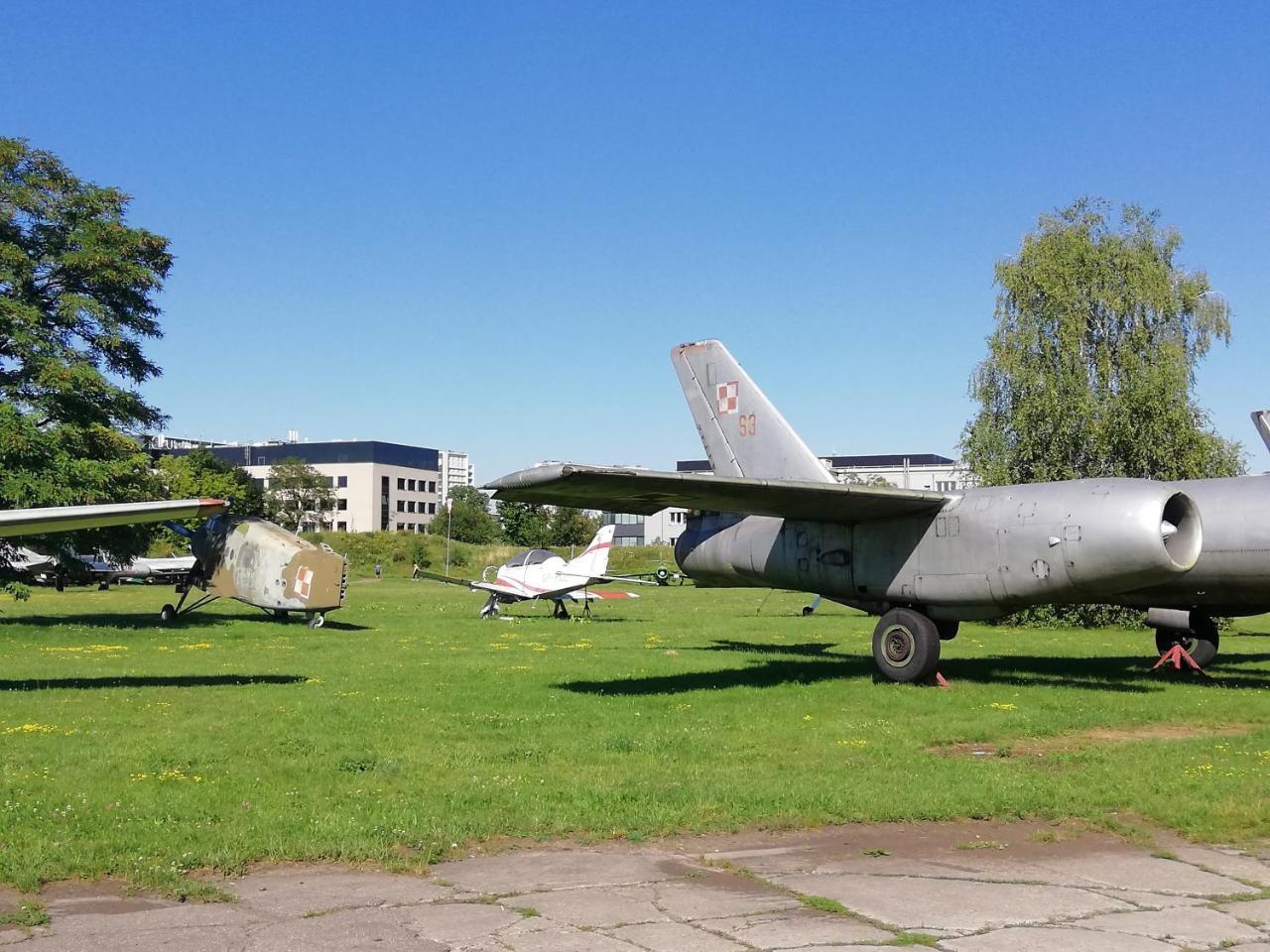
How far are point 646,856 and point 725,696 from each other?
8.34 meters

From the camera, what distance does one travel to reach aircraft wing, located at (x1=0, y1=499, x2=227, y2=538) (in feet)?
48.4

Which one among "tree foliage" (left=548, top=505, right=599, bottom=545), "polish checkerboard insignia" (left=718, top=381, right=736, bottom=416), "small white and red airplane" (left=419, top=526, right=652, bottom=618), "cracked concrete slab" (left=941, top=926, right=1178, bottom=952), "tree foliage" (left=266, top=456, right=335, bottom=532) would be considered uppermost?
"tree foliage" (left=266, top=456, right=335, bottom=532)

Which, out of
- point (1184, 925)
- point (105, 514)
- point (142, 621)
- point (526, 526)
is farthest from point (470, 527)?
point (1184, 925)

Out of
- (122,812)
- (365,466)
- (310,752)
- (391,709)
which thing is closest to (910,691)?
(391,709)

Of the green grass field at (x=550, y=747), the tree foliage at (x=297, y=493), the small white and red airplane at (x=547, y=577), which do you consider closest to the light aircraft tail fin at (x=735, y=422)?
the green grass field at (x=550, y=747)

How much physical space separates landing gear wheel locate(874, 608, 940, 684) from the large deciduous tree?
19.3 meters

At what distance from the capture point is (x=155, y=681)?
17562 millimetres

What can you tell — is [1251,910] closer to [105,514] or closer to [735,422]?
[105,514]

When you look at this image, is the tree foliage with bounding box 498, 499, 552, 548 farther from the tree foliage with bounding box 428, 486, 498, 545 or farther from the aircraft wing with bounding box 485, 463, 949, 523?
the aircraft wing with bounding box 485, 463, 949, 523

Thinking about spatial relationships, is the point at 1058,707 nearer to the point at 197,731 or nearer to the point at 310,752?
the point at 310,752

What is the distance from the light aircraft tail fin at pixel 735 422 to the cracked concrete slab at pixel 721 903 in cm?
1220

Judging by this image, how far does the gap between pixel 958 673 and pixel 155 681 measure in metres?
13.0

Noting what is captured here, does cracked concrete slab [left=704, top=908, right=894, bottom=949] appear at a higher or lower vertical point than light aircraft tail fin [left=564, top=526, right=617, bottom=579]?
lower

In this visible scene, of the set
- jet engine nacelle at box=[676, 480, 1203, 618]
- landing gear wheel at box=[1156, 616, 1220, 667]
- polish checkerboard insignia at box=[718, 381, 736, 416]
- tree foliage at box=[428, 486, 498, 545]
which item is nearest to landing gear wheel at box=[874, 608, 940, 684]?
jet engine nacelle at box=[676, 480, 1203, 618]
